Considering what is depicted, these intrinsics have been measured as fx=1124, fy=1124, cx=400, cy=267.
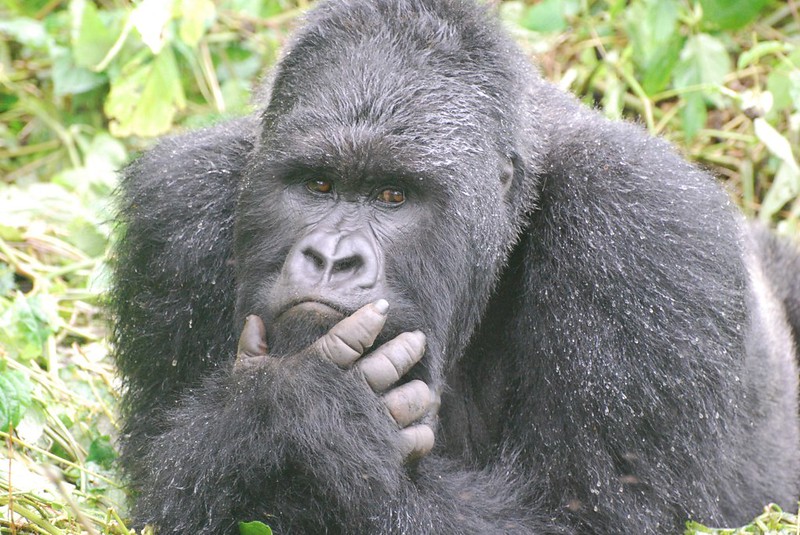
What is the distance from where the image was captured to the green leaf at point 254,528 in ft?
12.7

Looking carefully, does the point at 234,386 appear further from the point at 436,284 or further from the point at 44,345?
the point at 44,345

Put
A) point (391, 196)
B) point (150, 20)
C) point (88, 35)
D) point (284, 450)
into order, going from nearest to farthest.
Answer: point (284, 450) < point (391, 196) < point (150, 20) < point (88, 35)

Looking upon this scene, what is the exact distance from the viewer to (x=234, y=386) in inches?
157

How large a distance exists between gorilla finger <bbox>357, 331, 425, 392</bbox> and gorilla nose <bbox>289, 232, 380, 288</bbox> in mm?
245

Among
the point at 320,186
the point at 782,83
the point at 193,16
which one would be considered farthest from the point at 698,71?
the point at 320,186

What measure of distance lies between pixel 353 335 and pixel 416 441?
20.4 inches

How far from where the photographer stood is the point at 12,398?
442cm

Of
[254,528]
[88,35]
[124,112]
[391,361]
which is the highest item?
[391,361]

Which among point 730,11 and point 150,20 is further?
point 730,11

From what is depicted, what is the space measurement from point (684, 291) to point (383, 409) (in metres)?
1.30

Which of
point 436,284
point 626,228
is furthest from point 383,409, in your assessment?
point 626,228

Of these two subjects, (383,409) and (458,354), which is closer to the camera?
(383,409)

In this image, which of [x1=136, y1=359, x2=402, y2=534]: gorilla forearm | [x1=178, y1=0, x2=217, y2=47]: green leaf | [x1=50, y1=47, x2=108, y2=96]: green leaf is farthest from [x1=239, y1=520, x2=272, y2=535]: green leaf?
[x1=50, y1=47, x2=108, y2=96]: green leaf

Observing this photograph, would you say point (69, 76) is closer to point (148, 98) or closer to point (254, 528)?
point (148, 98)
